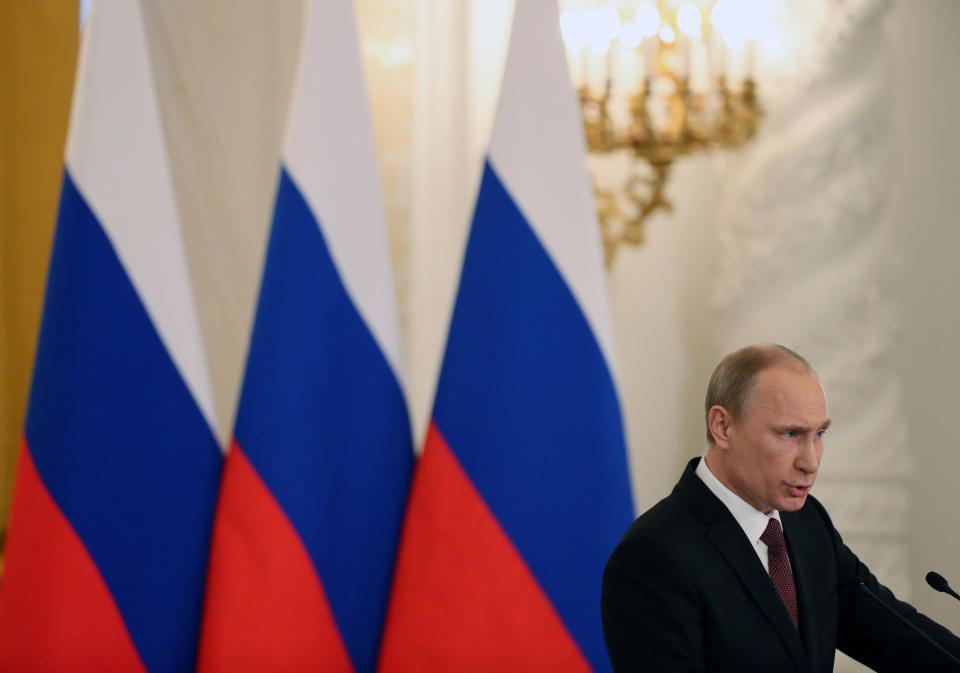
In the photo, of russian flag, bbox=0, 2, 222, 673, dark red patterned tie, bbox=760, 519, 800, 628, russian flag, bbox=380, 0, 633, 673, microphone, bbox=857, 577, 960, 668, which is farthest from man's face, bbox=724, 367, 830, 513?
russian flag, bbox=0, 2, 222, 673

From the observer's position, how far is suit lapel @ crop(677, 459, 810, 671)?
5.26 feet

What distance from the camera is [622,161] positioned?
323 centimetres

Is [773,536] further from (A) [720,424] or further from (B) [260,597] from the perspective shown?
(B) [260,597]

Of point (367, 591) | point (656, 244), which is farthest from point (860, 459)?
point (367, 591)

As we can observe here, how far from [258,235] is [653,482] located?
4.73ft

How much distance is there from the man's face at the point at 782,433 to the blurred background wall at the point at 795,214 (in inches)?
53.8

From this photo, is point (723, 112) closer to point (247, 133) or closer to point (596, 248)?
point (596, 248)

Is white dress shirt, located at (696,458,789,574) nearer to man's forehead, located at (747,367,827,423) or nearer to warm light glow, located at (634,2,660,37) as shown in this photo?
man's forehead, located at (747,367,827,423)

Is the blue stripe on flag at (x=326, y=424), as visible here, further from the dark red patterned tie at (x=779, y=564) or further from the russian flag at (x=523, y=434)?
the dark red patterned tie at (x=779, y=564)

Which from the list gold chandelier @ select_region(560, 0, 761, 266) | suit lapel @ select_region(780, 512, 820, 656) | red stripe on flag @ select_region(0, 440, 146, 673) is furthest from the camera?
gold chandelier @ select_region(560, 0, 761, 266)

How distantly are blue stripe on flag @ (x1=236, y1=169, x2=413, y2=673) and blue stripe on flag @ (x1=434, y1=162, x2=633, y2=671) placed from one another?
18cm

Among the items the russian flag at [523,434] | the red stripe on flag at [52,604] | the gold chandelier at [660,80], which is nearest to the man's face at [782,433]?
the russian flag at [523,434]

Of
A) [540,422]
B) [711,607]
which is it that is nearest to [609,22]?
[540,422]

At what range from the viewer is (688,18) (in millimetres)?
2957
